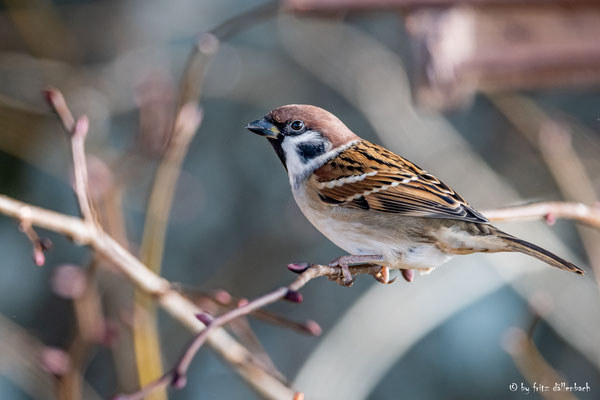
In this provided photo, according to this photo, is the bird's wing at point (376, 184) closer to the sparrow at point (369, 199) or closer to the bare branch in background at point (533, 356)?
the sparrow at point (369, 199)

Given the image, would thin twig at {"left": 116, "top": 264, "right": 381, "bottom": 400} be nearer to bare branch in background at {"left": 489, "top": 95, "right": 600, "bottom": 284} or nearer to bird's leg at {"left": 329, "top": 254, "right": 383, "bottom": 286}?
bird's leg at {"left": 329, "top": 254, "right": 383, "bottom": 286}

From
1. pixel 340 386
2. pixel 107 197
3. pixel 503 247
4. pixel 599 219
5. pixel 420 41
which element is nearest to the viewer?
pixel 503 247

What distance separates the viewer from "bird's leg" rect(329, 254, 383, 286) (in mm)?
1210

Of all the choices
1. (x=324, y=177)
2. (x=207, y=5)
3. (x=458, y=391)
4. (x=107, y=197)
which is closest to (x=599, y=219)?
(x=324, y=177)

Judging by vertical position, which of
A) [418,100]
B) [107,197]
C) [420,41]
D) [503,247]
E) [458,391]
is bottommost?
[458,391]

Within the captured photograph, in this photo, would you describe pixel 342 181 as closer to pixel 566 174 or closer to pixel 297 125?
pixel 297 125

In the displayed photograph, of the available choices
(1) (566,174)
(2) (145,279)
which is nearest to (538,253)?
(2) (145,279)

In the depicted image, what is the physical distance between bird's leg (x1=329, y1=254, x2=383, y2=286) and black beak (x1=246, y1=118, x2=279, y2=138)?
33 centimetres

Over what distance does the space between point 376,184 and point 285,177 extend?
2.99 metres

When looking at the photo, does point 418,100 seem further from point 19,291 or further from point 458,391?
point 19,291

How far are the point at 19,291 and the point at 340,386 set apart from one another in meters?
2.19

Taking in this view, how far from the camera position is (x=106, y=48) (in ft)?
15.5

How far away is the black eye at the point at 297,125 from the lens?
1568 millimetres

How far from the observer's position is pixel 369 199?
61.0 inches
